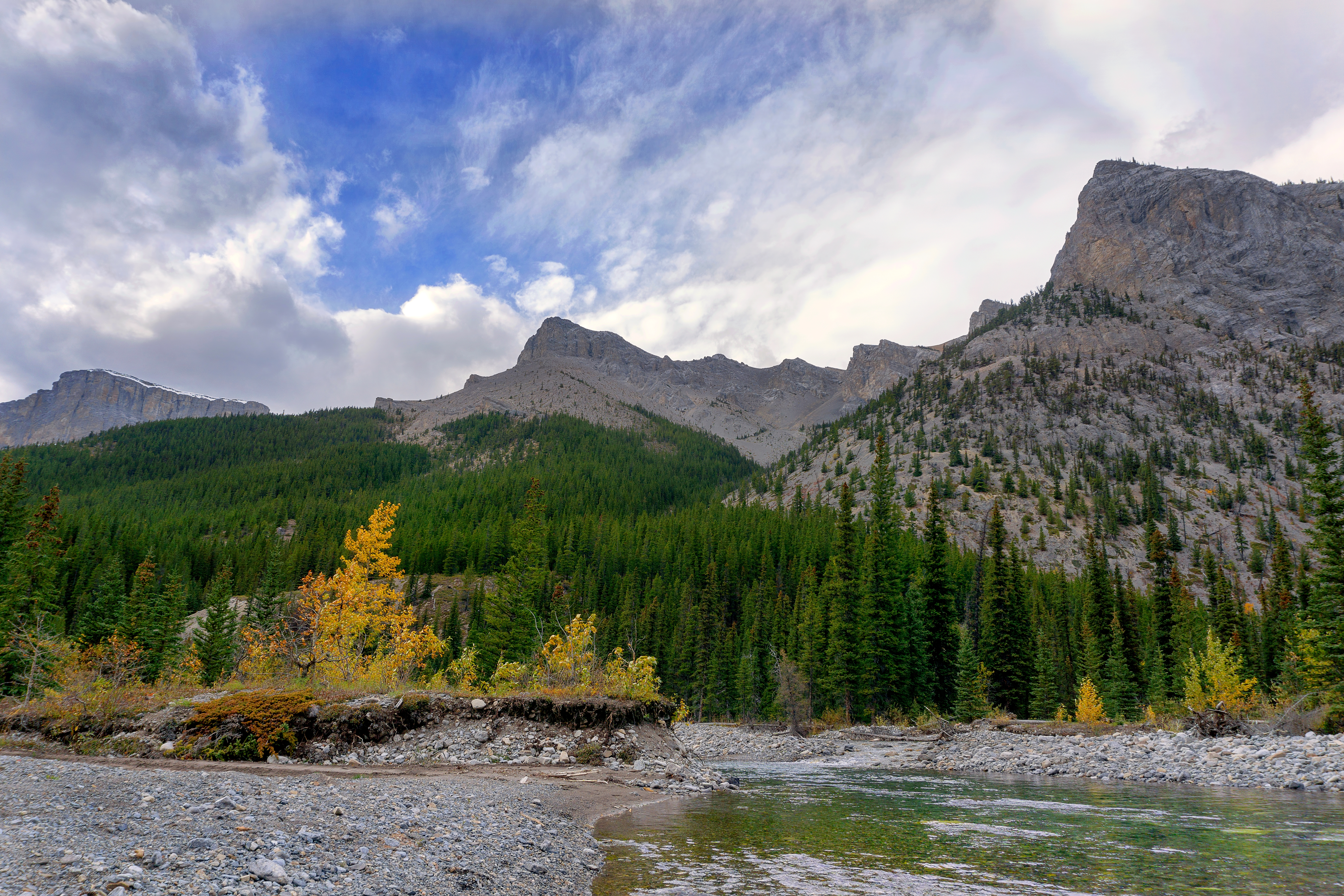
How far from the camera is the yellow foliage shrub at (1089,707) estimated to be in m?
48.8

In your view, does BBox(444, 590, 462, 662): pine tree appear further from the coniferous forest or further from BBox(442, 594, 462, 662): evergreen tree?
the coniferous forest

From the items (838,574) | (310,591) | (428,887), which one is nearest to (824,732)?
(838,574)

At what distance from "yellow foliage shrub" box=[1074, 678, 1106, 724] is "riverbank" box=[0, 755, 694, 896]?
48.3 metres

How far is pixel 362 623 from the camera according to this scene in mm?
28500

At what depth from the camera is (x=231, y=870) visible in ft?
22.0

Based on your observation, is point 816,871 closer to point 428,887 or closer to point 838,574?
point 428,887

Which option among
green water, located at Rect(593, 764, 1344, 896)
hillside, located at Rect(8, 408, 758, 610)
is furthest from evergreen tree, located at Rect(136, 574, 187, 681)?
green water, located at Rect(593, 764, 1344, 896)

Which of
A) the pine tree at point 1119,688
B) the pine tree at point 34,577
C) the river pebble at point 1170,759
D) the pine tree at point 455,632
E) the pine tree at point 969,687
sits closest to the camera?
the river pebble at point 1170,759

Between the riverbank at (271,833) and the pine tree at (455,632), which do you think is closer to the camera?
the riverbank at (271,833)

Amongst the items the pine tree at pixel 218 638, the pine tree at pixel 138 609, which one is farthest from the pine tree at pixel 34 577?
the pine tree at pixel 218 638

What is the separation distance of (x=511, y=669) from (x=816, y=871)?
18.1 m

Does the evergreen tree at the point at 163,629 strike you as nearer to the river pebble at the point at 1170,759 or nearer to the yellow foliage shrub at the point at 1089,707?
the river pebble at the point at 1170,759

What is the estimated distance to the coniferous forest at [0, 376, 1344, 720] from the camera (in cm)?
5406

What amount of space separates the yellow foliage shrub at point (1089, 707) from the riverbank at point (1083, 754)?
459 inches
